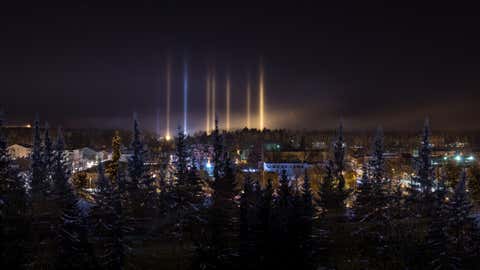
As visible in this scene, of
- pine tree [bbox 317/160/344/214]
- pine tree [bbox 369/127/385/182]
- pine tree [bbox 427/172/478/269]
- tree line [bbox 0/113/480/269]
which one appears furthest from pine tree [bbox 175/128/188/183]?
pine tree [bbox 427/172/478/269]

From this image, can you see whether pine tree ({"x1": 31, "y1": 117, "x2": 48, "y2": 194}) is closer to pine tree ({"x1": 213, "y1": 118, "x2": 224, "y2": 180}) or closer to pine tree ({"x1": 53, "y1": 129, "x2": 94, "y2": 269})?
pine tree ({"x1": 213, "y1": 118, "x2": 224, "y2": 180})

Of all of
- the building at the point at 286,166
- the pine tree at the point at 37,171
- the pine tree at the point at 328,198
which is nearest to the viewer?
the pine tree at the point at 328,198

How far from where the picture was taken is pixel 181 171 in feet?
102

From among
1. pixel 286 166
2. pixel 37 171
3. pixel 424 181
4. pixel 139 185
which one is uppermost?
pixel 37 171

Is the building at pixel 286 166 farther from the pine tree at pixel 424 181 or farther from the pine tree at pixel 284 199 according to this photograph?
the pine tree at pixel 284 199

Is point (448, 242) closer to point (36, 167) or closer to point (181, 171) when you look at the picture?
point (181, 171)

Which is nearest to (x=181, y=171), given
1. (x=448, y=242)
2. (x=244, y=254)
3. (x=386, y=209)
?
(x=244, y=254)

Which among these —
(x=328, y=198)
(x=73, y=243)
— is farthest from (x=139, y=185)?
(x=328, y=198)

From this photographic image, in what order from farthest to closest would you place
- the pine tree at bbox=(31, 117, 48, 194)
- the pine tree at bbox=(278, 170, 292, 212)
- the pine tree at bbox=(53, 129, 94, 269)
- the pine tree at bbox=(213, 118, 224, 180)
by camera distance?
the pine tree at bbox=(31, 117, 48, 194) < the pine tree at bbox=(213, 118, 224, 180) < the pine tree at bbox=(278, 170, 292, 212) < the pine tree at bbox=(53, 129, 94, 269)

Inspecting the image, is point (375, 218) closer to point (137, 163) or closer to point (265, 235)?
point (265, 235)

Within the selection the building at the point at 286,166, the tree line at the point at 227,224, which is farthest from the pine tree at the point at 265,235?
the building at the point at 286,166

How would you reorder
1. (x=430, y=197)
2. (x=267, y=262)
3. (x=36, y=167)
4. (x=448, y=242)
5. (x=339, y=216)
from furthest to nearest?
(x=36, y=167), (x=339, y=216), (x=430, y=197), (x=448, y=242), (x=267, y=262)

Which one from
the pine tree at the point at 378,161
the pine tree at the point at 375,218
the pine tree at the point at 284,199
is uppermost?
the pine tree at the point at 378,161

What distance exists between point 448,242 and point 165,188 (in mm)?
20439
